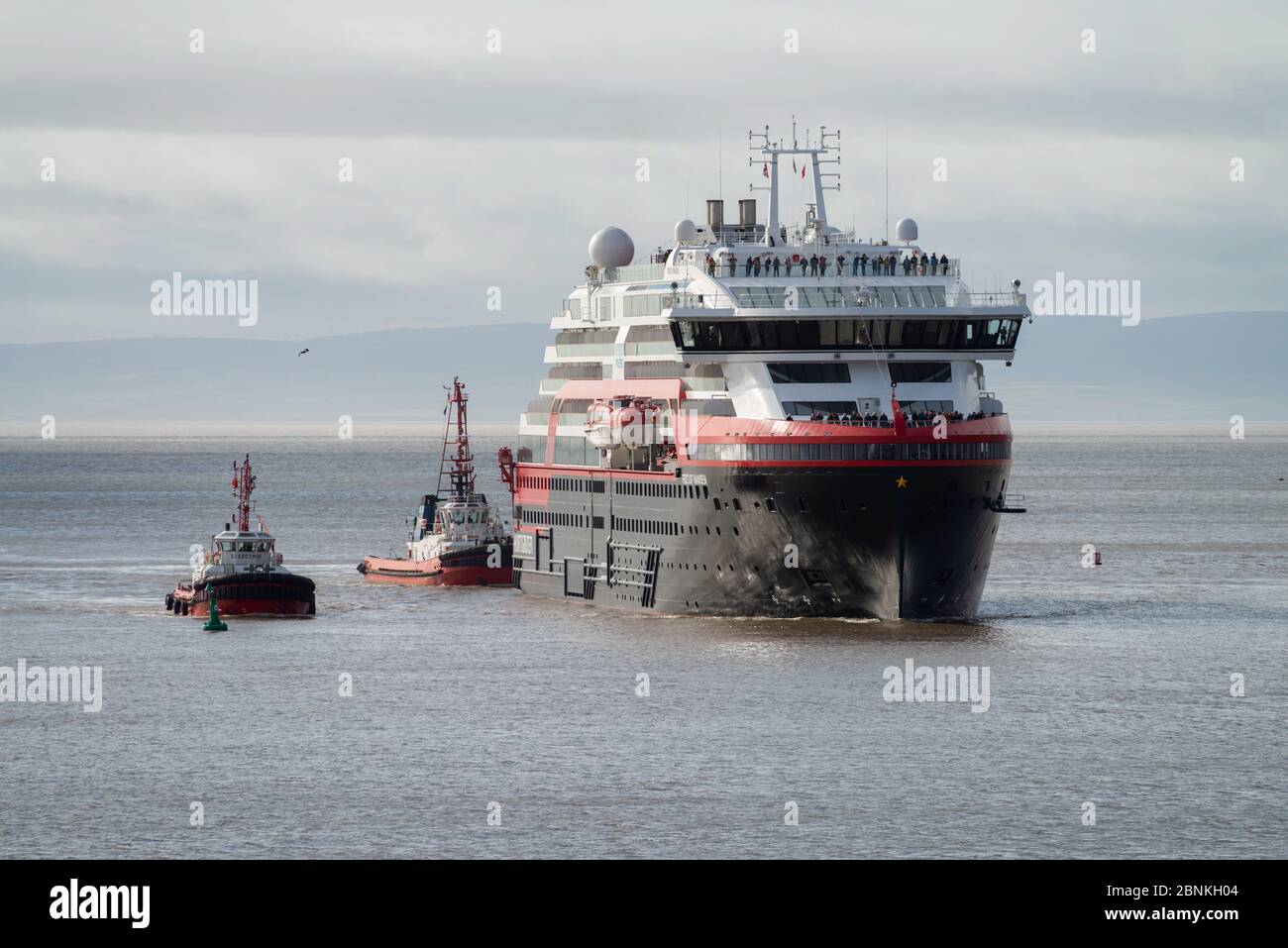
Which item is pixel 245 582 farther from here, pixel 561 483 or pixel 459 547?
pixel 459 547

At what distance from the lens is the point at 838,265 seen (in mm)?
75438

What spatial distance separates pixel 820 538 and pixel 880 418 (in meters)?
4.12

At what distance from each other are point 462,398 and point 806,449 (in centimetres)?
3835

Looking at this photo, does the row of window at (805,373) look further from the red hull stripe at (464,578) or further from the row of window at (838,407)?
the red hull stripe at (464,578)

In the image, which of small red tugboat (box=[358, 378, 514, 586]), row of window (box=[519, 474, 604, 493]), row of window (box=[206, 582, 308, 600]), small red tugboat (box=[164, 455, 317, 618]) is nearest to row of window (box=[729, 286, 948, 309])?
row of window (box=[519, 474, 604, 493])

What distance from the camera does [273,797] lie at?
4709 centimetres

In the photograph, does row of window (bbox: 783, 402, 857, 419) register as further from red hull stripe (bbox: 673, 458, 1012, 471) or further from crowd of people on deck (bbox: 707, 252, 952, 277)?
crowd of people on deck (bbox: 707, 252, 952, 277)

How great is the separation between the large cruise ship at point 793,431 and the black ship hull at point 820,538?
7cm

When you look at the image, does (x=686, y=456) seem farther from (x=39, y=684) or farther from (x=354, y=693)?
(x=39, y=684)

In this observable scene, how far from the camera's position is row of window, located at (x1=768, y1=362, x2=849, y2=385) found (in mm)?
72000

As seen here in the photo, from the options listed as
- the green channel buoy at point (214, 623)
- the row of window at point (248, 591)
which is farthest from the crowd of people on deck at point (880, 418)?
the row of window at point (248, 591)
